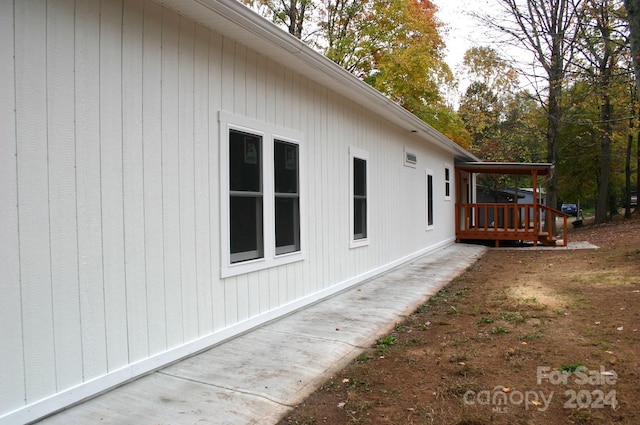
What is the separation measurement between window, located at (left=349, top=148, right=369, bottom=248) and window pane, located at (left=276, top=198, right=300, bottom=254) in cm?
172

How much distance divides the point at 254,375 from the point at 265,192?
78.3 inches

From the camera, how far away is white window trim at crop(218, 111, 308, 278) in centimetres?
405

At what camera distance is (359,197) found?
Result: 725 centimetres

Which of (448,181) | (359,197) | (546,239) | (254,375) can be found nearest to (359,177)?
(359,197)

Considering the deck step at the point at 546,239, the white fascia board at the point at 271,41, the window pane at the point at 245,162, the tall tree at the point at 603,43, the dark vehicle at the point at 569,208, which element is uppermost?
the tall tree at the point at 603,43

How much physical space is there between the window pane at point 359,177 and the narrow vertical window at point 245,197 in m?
2.82

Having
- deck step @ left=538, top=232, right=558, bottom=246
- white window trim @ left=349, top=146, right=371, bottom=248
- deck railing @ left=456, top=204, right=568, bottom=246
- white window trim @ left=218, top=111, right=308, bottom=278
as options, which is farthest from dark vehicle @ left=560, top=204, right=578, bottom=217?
white window trim @ left=218, top=111, right=308, bottom=278

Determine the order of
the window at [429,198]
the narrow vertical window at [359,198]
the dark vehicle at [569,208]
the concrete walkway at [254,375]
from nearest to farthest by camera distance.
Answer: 1. the concrete walkway at [254,375]
2. the narrow vertical window at [359,198]
3. the window at [429,198]
4. the dark vehicle at [569,208]

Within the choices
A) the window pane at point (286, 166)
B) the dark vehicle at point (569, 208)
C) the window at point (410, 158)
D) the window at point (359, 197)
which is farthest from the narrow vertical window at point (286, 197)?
the dark vehicle at point (569, 208)

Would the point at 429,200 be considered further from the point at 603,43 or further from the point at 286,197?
the point at 286,197

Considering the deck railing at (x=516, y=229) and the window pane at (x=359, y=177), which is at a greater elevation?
the window pane at (x=359, y=177)

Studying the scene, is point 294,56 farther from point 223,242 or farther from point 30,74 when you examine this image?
point 30,74

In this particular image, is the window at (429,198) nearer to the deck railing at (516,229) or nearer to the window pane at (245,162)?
the deck railing at (516,229)

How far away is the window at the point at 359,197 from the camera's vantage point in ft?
22.6
